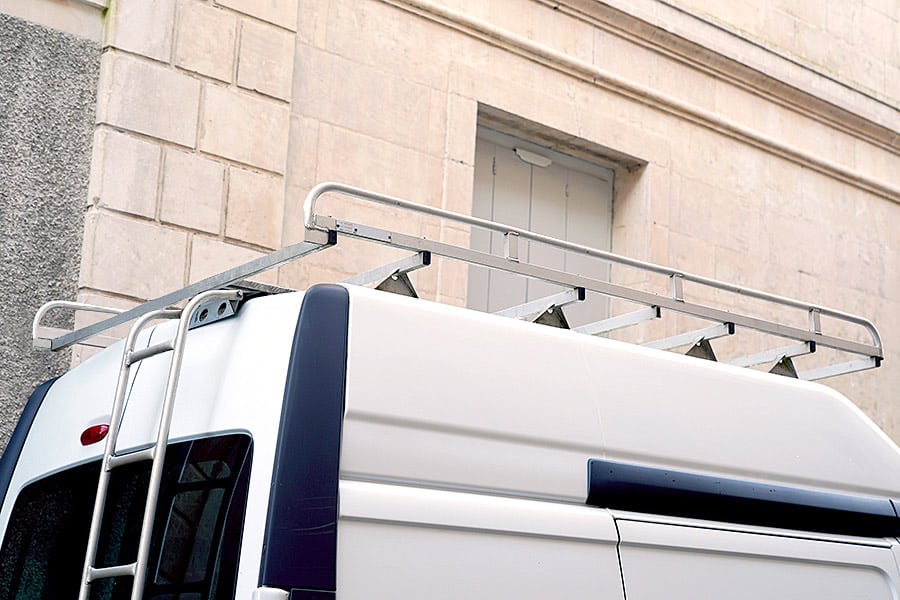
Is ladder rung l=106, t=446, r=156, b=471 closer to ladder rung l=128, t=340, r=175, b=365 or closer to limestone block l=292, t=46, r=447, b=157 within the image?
ladder rung l=128, t=340, r=175, b=365

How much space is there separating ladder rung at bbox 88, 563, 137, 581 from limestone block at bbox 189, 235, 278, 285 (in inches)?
134

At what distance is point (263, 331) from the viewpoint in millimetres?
3021

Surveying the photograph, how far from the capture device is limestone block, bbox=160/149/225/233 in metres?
6.36

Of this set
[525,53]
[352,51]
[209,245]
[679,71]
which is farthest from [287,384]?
[679,71]

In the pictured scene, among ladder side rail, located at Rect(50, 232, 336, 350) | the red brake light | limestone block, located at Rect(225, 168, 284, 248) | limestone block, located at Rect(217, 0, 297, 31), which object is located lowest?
the red brake light

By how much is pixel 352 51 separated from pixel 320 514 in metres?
5.00

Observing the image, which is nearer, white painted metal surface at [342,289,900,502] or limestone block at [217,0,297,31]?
white painted metal surface at [342,289,900,502]

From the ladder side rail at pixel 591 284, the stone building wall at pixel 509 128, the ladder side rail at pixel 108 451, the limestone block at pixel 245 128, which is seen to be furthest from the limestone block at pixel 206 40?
the ladder side rail at pixel 108 451

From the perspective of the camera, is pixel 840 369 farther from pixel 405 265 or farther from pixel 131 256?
pixel 131 256

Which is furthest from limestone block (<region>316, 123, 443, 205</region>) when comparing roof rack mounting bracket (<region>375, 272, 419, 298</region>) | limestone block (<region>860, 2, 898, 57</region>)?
limestone block (<region>860, 2, 898, 57</region>)

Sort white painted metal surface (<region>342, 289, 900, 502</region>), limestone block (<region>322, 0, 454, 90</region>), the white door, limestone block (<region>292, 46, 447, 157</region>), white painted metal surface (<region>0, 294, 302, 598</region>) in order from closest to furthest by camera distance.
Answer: white painted metal surface (<region>0, 294, 302, 598</region>) → white painted metal surface (<region>342, 289, 900, 502</region>) → limestone block (<region>292, 46, 447, 157</region>) → limestone block (<region>322, 0, 454, 90</region>) → the white door

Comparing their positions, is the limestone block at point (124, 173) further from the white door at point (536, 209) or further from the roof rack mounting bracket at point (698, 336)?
the roof rack mounting bracket at point (698, 336)

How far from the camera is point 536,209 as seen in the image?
8430 millimetres

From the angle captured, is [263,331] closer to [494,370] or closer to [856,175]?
[494,370]
